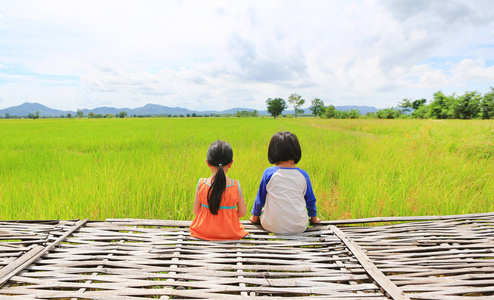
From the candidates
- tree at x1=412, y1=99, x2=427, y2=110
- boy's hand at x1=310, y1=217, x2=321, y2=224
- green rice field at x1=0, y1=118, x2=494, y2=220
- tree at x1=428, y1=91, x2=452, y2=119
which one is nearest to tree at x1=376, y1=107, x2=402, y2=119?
tree at x1=428, y1=91, x2=452, y2=119

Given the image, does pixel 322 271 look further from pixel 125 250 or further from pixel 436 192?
pixel 436 192

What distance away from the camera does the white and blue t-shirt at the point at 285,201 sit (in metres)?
2.10

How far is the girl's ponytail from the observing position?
1891mm

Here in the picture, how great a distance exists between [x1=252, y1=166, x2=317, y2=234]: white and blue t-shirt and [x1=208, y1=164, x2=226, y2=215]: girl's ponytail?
0.45 metres

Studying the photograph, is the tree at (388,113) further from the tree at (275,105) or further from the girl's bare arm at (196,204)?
the girl's bare arm at (196,204)

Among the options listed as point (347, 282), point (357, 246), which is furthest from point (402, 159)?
point (347, 282)

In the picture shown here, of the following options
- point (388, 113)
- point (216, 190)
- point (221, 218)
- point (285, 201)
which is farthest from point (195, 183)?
point (388, 113)

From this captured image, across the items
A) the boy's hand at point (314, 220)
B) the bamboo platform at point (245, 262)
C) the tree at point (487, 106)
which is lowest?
the bamboo platform at point (245, 262)

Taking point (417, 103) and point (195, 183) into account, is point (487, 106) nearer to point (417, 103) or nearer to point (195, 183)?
point (417, 103)

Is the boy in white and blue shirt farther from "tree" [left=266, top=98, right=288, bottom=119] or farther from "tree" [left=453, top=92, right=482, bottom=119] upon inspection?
"tree" [left=266, top=98, right=288, bottom=119]

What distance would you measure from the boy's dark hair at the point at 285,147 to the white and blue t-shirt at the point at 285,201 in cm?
10

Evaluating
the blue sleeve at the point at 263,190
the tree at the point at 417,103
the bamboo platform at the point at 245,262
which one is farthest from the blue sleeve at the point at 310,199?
the tree at the point at 417,103

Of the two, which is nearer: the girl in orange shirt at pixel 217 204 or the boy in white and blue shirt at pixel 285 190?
the girl in orange shirt at pixel 217 204

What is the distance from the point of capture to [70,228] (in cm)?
214
